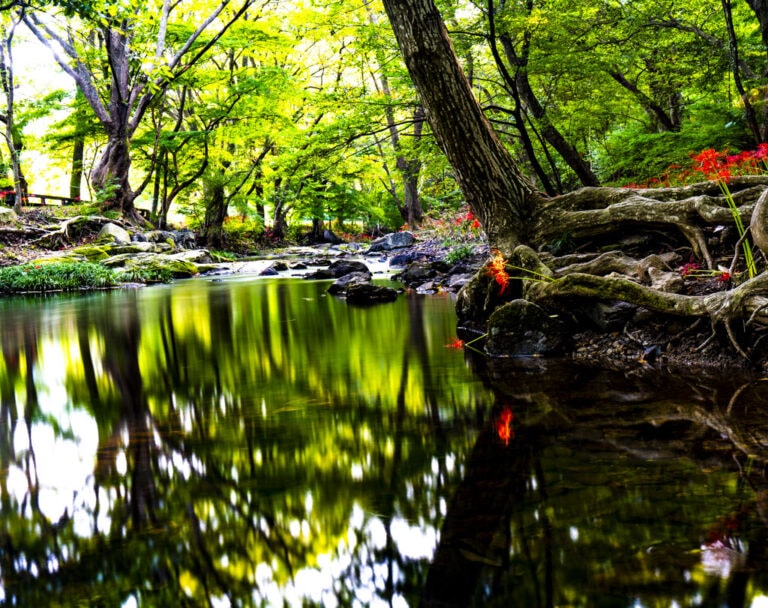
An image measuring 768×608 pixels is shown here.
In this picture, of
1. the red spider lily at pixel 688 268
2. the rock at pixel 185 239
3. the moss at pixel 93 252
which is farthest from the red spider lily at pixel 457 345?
the rock at pixel 185 239

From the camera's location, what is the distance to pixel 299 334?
22.4ft

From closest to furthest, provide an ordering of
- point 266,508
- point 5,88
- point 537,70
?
point 266,508
point 537,70
point 5,88

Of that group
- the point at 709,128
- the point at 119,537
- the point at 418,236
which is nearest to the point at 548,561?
the point at 119,537

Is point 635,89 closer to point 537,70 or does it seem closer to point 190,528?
point 537,70

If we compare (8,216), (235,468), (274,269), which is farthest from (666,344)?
(8,216)

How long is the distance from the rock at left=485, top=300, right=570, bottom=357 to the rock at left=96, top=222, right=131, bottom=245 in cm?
1701

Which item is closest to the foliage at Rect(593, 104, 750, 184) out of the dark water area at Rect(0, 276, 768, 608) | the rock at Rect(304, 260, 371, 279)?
the rock at Rect(304, 260, 371, 279)

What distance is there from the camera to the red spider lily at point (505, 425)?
9.18 feet

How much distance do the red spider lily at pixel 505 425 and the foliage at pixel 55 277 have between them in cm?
1451

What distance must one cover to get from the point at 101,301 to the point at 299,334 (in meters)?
7.05

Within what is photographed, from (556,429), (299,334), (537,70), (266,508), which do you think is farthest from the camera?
(537,70)

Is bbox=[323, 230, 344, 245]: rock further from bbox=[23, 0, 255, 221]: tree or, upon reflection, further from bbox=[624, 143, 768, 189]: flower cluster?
bbox=[624, 143, 768, 189]: flower cluster

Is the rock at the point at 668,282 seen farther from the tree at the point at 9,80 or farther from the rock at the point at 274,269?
the tree at the point at 9,80

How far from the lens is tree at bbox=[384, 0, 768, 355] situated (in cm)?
475
